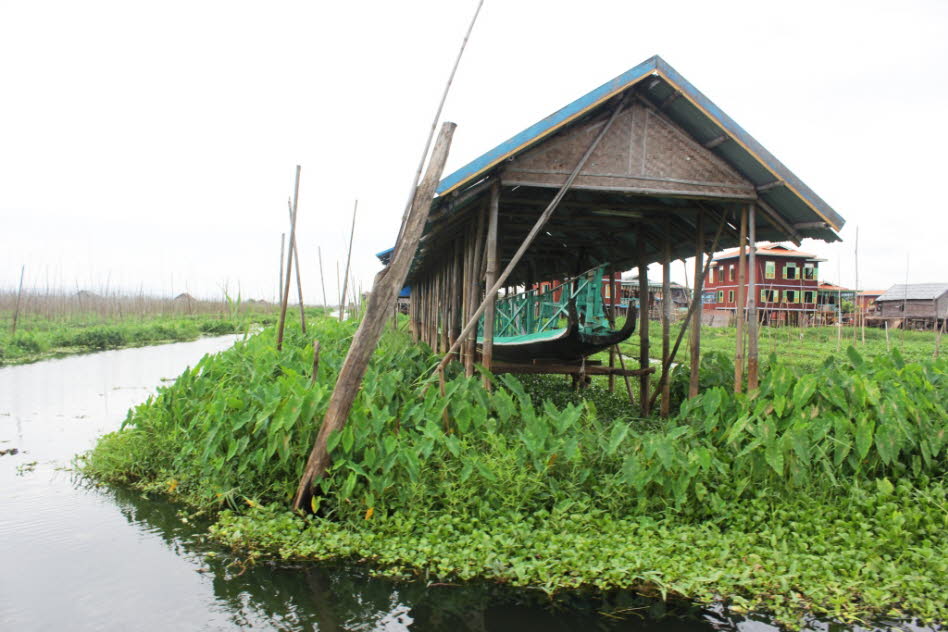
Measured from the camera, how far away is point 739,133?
5.36 m

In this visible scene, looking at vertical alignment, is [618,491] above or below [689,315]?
below

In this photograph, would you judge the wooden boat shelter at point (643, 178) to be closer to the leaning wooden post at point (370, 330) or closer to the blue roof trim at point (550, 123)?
the blue roof trim at point (550, 123)

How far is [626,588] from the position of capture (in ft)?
11.9

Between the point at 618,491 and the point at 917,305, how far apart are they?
30936mm

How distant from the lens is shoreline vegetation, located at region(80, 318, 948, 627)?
3617mm

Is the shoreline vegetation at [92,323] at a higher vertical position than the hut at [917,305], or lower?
lower

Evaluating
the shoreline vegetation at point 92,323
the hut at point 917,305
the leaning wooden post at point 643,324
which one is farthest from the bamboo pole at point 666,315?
the hut at point 917,305

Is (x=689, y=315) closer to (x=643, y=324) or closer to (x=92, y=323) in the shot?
(x=643, y=324)

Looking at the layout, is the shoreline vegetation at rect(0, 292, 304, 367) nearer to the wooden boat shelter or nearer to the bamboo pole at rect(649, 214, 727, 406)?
the wooden boat shelter

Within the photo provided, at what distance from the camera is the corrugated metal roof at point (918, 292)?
2730cm

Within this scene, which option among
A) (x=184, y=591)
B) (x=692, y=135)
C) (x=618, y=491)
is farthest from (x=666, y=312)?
(x=184, y=591)

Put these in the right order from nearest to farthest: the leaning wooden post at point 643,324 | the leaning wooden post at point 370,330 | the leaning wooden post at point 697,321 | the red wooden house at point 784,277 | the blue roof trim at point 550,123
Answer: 1. the leaning wooden post at point 370,330
2. the blue roof trim at point 550,123
3. the leaning wooden post at point 697,321
4. the leaning wooden post at point 643,324
5. the red wooden house at point 784,277

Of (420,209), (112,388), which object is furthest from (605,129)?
(112,388)

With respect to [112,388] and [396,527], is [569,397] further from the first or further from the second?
[112,388]
